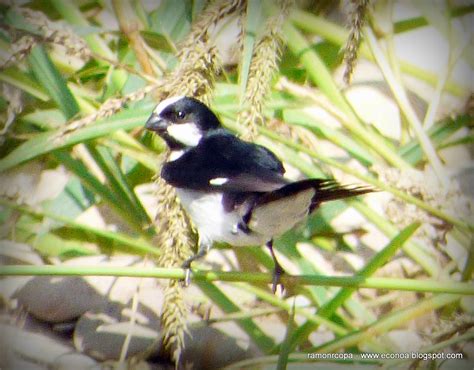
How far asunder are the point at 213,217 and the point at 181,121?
0.62 ft

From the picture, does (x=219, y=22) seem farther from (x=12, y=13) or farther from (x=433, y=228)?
(x=433, y=228)

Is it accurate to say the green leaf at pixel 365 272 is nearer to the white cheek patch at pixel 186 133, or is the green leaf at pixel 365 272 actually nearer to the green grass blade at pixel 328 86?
the green grass blade at pixel 328 86

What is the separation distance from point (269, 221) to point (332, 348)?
34 centimetres

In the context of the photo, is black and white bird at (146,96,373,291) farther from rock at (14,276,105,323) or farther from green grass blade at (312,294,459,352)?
rock at (14,276,105,323)

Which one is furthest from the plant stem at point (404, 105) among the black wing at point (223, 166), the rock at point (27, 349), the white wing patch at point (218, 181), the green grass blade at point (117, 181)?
the rock at point (27, 349)

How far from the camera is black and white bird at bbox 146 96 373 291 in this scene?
148cm

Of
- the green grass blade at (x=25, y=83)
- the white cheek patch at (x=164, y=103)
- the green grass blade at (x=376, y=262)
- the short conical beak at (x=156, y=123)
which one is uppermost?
the green grass blade at (x=25, y=83)

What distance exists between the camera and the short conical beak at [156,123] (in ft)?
5.24

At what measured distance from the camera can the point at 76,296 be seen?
6.04ft

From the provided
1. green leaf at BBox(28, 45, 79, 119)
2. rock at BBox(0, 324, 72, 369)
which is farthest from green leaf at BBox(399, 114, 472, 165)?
rock at BBox(0, 324, 72, 369)

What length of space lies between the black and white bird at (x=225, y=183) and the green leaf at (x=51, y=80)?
0.69 feet

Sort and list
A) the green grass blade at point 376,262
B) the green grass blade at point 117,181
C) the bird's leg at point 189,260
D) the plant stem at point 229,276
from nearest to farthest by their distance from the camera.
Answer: the plant stem at point 229,276 < the bird's leg at point 189,260 < the green grass blade at point 376,262 < the green grass blade at point 117,181

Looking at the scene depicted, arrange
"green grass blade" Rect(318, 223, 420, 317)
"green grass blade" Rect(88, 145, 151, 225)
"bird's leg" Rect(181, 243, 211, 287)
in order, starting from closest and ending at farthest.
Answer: "bird's leg" Rect(181, 243, 211, 287) < "green grass blade" Rect(318, 223, 420, 317) < "green grass blade" Rect(88, 145, 151, 225)

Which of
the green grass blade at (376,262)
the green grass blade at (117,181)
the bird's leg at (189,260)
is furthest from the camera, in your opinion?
the green grass blade at (117,181)
